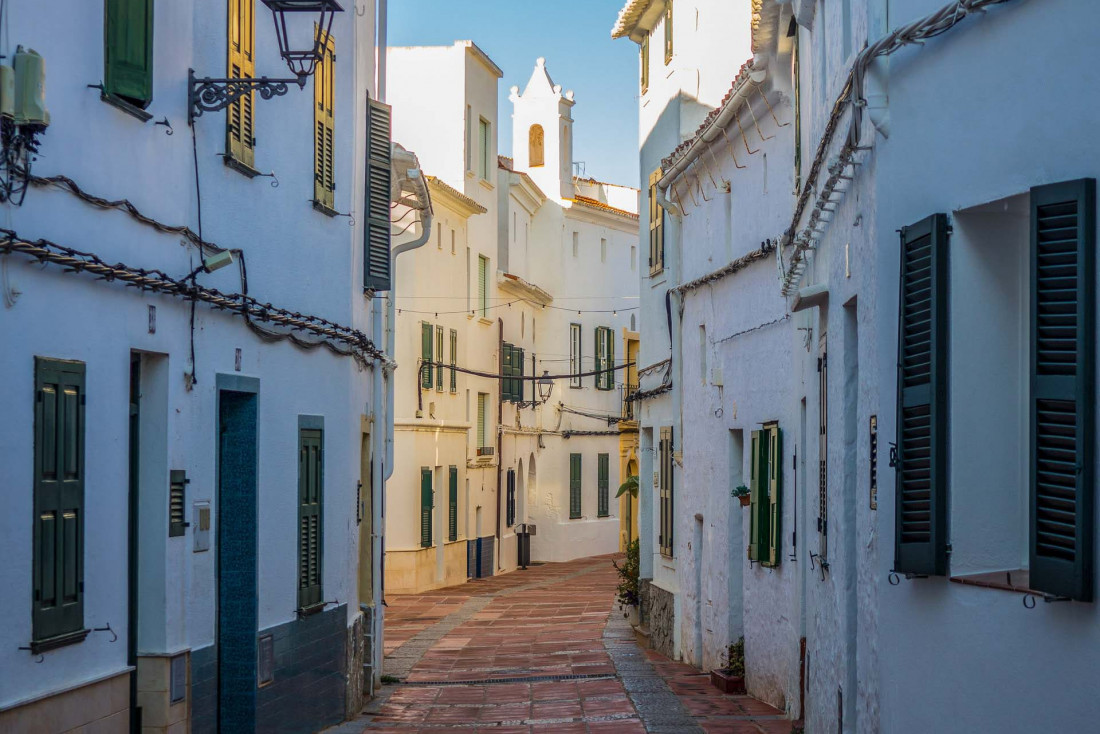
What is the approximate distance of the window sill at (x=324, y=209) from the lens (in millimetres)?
13308

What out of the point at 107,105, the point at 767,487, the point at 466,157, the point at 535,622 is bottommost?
the point at 535,622

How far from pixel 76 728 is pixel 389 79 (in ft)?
102

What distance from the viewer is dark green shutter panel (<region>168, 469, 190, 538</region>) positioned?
32.0 ft

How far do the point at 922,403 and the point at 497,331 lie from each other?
112ft

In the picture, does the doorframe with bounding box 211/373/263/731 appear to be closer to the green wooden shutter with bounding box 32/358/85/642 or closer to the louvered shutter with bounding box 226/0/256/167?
the louvered shutter with bounding box 226/0/256/167

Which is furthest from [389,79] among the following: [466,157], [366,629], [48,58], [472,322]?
[48,58]

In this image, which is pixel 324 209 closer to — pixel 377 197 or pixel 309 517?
pixel 377 197

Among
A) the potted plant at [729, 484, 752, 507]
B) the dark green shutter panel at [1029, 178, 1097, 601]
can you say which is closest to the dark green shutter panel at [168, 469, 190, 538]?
the dark green shutter panel at [1029, 178, 1097, 601]

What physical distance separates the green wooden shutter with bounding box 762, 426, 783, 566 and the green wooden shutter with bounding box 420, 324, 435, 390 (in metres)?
18.9

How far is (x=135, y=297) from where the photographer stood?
9.10 m

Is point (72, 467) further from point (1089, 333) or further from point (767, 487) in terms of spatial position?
point (767, 487)

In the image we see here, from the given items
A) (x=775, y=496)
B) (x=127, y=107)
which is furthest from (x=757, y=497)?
(x=127, y=107)

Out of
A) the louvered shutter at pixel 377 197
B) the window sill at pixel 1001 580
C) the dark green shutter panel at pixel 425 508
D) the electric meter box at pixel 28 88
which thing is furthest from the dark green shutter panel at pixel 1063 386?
the dark green shutter panel at pixel 425 508

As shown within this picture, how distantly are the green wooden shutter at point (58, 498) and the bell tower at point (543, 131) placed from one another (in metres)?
40.2
